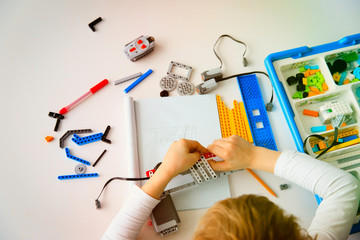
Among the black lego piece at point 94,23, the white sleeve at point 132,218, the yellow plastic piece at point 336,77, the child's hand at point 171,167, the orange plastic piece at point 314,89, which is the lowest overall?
the white sleeve at point 132,218

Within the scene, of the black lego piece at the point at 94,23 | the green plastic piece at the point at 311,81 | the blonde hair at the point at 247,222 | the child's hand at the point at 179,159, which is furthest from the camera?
the black lego piece at the point at 94,23

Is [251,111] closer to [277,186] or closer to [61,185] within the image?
[277,186]

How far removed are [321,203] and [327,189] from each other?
0.17 ft

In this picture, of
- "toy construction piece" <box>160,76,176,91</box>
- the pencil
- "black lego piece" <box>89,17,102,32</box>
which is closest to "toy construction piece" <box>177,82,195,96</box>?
"toy construction piece" <box>160,76,176,91</box>

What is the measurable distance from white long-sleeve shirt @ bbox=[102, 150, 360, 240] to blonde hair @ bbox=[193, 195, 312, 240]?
212mm

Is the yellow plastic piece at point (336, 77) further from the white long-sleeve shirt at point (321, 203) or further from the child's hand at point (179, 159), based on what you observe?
the child's hand at point (179, 159)

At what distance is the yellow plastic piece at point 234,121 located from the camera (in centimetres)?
89

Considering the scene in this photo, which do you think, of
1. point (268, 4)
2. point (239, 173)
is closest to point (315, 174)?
point (239, 173)

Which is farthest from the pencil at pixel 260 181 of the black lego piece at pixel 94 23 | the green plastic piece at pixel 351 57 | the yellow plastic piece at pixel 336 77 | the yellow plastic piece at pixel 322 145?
the black lego piece at pixel 94 23

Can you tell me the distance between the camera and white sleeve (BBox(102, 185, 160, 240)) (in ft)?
2.27

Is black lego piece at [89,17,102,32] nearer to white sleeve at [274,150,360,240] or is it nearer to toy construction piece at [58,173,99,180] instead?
toy construction piece at [58,173,99,180]

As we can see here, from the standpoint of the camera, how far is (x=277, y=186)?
82 centimetres

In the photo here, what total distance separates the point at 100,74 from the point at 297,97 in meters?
0.81

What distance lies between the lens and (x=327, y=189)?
678 millimetres
